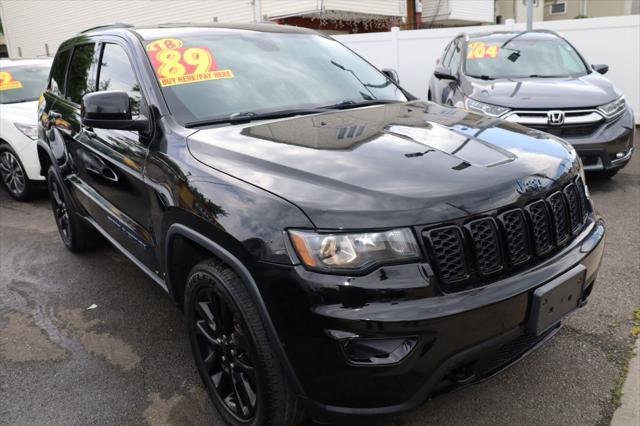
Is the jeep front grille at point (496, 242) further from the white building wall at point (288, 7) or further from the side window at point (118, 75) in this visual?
the white building wall at point (288, 7)

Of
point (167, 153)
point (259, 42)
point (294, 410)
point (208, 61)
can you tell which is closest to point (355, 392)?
point (294, 410)

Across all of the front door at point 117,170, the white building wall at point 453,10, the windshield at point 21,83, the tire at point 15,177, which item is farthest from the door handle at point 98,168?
the white building wall at point 453,10

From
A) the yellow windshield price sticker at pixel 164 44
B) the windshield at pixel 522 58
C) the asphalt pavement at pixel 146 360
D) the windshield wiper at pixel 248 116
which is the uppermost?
the yellow windshield price sticker at pixel 164 44

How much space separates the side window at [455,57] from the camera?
7204 mm

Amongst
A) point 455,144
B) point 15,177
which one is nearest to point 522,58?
point 455,144

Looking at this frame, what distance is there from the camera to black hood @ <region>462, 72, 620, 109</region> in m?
5.59

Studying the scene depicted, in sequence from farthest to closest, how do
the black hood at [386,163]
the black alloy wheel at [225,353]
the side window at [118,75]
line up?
1. the side window at [118,75]
2. the black alloy wheel at [225,353]
3. the black hood at [386,163]

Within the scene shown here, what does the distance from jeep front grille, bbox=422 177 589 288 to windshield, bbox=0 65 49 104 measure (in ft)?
22.2

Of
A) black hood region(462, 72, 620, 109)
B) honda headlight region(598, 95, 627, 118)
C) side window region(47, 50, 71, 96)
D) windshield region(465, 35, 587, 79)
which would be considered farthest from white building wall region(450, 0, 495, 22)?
side window region(47, 50, 71, 96)

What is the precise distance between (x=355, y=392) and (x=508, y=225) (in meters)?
0.81

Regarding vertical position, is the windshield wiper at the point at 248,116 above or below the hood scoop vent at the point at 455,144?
above

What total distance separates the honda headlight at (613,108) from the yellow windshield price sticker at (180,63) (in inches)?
171

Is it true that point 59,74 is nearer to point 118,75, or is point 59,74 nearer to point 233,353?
point 118,75

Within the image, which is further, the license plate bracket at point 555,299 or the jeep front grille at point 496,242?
the license plate bracket at point 555,299
